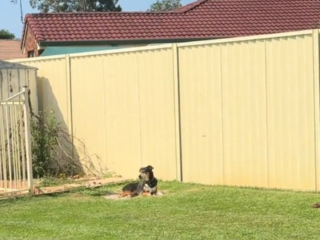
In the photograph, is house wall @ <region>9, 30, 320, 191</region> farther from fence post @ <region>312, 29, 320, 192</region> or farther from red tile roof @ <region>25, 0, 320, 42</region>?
red tile roof @ <region>25, 0, 320, 42</region>

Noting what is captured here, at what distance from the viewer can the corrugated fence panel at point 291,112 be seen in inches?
374

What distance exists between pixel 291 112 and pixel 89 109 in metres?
4.76

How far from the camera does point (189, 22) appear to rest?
880 inches

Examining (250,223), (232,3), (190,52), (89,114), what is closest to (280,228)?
(250,223)

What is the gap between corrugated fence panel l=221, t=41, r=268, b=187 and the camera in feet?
33.2

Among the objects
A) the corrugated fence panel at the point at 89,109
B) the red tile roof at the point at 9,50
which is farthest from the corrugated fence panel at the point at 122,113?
the red tile roof at the point at 9,50

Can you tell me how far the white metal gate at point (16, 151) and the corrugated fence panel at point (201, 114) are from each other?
2511 mm

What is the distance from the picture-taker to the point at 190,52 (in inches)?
440

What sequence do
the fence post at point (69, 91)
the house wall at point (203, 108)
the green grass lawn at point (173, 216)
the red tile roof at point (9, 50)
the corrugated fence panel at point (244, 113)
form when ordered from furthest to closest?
1. the red tile roof at point (9, 50)
2. the fence post at point (69, 91)
3. the corrugated fence panel at point (244, 113)
4. the house wall at point (203, 108)
5. the green grass lawn at point (173, 216)

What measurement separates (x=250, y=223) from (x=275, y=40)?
3.20 meters

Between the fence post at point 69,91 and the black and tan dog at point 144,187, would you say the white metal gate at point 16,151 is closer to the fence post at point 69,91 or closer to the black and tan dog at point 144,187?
the fence post at point 69,91

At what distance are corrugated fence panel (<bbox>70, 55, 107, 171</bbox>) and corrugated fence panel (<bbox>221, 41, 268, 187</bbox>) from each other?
3.10m

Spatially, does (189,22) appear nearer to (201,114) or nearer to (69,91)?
(69,91)

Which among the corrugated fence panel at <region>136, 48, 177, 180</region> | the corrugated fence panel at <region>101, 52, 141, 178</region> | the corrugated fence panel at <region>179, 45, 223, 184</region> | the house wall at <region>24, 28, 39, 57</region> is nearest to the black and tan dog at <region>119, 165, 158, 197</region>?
the corrugated fence panel at <region>179, 45, 223, 184</region>
